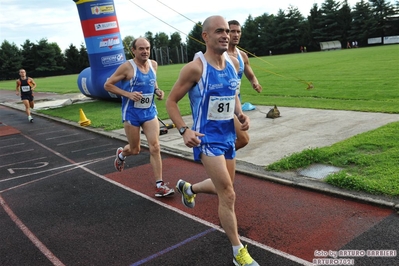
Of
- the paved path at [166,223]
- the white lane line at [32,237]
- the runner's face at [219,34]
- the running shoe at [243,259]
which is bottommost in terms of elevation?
the paved path at [166,223]

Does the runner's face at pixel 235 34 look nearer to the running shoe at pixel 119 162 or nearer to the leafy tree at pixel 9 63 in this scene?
the running shoe at pixel 119 162

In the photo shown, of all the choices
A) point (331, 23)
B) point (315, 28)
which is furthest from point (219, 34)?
point (315, 28)

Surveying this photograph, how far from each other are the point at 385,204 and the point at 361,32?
71052 millimetres

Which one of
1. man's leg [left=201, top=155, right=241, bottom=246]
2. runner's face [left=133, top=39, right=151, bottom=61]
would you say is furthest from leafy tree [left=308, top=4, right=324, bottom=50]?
man's leg [left=201, top=155, right=241, bottom=246]

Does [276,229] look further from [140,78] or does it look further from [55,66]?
[55,66]

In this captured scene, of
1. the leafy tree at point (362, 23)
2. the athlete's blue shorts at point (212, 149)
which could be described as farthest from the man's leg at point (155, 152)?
the leafy tree at point (362, 23)

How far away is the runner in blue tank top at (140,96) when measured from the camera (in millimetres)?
5441

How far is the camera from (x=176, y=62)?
81125mm

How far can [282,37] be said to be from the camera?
75.1m

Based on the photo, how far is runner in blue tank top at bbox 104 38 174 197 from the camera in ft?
17.9

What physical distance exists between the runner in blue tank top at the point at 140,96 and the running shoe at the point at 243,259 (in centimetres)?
215

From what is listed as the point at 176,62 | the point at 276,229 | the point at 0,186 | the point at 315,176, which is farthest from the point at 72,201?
the point at 176,62

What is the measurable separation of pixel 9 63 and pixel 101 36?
6760 centimetres

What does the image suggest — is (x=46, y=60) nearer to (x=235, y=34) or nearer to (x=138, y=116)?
(x=138, y=116)
